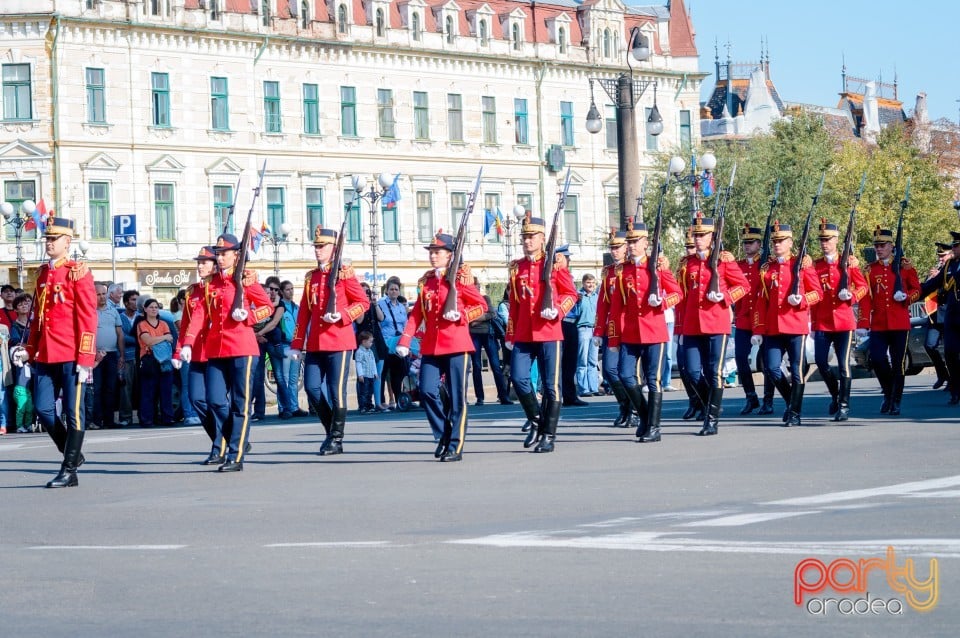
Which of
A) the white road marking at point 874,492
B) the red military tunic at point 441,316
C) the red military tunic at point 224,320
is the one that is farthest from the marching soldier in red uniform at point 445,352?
the white road marking at point 874,492

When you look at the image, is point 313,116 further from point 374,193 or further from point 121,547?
point 121,547

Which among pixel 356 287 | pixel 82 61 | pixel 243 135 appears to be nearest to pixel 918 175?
pixel 243 135

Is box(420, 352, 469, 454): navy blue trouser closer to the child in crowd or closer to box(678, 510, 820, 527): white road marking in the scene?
box(678, 510, 820, 527): white road marking

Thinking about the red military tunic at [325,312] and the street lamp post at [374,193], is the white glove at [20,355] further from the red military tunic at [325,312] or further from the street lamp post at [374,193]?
the street lamp post at [374,193]

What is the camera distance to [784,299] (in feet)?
63.5

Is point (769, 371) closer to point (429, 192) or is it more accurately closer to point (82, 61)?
point (82, 61)

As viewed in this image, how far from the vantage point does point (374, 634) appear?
7168mm

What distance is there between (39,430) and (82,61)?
1390 inches

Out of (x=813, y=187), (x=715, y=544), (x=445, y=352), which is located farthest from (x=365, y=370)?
(x=813, y=187)

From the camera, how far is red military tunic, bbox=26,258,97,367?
14.5 meters

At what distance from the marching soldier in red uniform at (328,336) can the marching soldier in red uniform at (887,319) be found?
6530 mm

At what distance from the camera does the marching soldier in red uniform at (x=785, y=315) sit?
19203 mm

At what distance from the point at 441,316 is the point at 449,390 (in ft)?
2.12

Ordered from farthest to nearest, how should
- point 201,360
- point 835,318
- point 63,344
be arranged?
point 835,318
point 201,360
point 63,344
